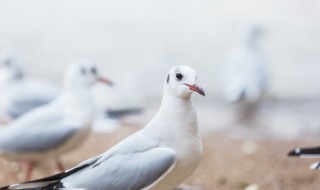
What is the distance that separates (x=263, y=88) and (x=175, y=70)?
9.84 feet

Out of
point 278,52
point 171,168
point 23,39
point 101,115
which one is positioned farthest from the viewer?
point 23,39

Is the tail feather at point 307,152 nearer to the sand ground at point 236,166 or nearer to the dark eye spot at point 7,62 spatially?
the sand ground at point 236,166

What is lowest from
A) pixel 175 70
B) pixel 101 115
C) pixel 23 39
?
pixel 175 70

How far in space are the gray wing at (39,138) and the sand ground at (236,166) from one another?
0.14m

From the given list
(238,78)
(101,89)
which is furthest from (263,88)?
(101,89)

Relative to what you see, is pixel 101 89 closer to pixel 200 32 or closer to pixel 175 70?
pixel 200 32

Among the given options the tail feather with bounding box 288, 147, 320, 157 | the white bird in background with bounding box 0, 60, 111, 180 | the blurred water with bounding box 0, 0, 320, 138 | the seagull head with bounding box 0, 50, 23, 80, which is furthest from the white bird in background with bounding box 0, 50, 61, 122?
the tail feather with bounding box 288, 147, 320, 157

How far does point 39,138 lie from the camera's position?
3303 millimetres

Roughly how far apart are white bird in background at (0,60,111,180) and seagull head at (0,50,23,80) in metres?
1.37

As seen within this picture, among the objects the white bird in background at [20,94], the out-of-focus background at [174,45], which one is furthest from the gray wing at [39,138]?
the out-of-focus background at [174,45]

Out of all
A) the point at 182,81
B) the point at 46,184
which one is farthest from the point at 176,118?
the point at 46,184

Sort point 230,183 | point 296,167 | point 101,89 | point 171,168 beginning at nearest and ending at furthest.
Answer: point 171,168, point 230,183, point 296,167, point 101,89

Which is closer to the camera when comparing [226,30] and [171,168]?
[171,168]

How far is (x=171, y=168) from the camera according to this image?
2.13 m
